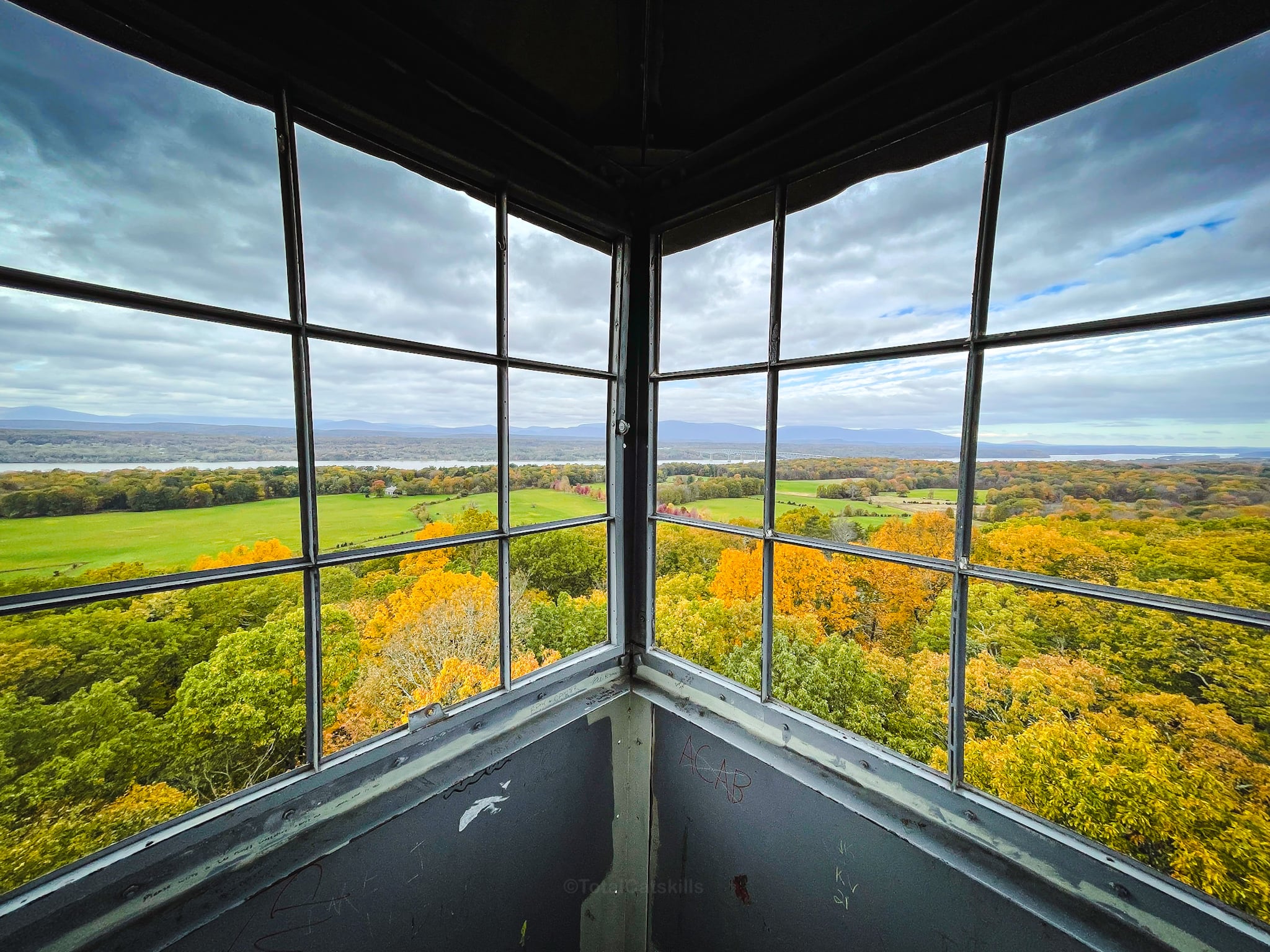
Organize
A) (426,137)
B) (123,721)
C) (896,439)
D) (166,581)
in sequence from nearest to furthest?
(166,581) → (426,137) → (896,439) → (123,721)

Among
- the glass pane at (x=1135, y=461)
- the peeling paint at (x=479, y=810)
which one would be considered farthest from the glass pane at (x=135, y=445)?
the glass pane at (x=1135, y=461)

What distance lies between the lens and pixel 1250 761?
176 cm

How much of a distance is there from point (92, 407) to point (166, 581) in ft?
2.43

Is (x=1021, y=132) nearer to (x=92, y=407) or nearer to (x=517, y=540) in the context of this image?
(x=517, y=540)

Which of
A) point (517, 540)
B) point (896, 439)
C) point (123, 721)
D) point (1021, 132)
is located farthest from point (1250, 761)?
point (123, 721)

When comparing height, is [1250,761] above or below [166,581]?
below

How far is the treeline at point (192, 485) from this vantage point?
0.89m

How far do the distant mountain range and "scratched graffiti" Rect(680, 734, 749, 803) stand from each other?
0.95 meters

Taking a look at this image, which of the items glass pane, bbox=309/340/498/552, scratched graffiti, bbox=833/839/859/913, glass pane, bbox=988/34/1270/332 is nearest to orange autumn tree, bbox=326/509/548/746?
glass pane, bbox=309/340/498/552

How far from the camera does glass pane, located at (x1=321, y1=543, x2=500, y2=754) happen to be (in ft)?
3.48

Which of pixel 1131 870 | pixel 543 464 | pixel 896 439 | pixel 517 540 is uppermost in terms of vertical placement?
pixel 896 439

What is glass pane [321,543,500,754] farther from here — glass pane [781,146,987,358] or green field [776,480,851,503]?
glass pane [781,146,987,358]

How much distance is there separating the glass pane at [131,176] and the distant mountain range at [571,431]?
14.0 inches

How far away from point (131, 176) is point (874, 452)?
2641 millimetres
